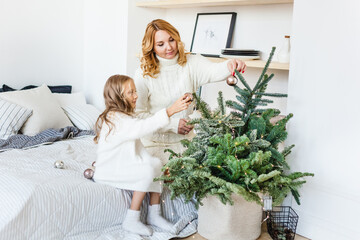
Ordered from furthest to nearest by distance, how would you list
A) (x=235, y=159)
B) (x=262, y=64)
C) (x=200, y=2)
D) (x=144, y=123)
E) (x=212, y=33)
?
(x=212, y=33) → (x=200, y=2) → (x=262, y=64) → (x=144, y=123) → (x=235, y=159)

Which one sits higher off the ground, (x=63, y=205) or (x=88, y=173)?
(x=88, y=173)

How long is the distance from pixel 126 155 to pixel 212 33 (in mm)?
1553

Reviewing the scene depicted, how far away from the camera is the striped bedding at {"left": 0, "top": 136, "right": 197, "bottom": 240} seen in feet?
6.35

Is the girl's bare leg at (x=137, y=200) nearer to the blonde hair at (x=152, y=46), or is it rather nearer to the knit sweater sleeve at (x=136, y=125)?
the knit sweater sleeve at (x=136, y=125)

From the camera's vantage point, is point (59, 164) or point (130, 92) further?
point (59, 164)

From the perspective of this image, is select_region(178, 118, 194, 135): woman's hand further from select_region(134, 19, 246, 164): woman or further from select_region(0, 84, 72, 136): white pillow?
select_region(0, 84, 72, 136): white pillow

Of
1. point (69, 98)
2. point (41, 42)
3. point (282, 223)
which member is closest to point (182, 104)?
point (282, 223)

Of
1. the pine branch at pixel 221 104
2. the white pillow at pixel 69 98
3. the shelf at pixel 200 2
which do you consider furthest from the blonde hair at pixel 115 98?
the white pillow at pixel 69 98

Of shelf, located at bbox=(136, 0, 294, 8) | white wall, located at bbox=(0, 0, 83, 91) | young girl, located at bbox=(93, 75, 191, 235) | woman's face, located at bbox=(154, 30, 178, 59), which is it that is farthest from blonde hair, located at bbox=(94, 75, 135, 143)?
white wall, located at bbox=(0, 0, 83, 91)

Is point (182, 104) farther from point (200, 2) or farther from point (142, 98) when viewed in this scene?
point (200, 2)

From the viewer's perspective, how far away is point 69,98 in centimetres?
363

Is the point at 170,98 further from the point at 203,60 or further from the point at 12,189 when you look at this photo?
the point at 12,189

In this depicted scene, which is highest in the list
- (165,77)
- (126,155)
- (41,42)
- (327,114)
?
(41,42)

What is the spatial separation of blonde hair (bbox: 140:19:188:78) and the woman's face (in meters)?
0.02
